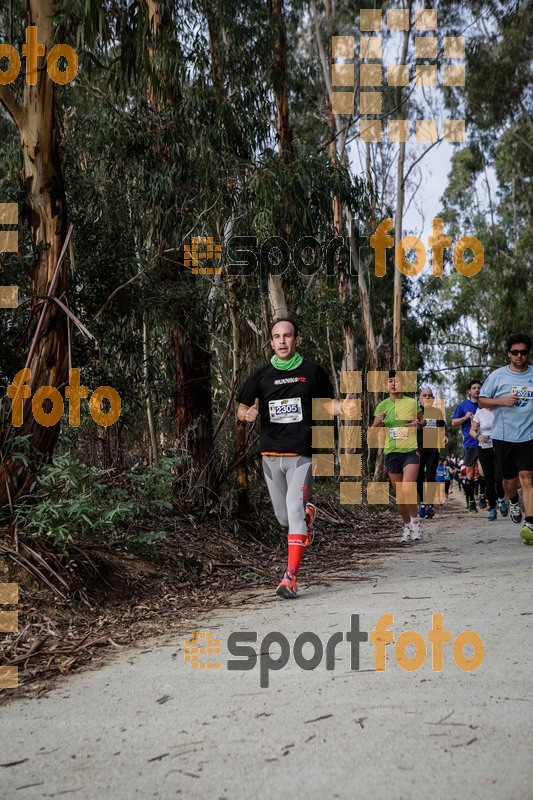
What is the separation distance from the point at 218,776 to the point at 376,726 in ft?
2.34

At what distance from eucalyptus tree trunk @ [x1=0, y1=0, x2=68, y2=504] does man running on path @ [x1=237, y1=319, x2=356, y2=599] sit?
59.5 inches

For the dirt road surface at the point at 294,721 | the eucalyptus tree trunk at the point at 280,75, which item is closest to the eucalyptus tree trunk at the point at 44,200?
the dirt road surface at the point at 294,721

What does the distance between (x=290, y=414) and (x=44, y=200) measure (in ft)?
8.61

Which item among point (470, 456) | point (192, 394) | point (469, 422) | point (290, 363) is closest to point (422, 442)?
point (469, 422)

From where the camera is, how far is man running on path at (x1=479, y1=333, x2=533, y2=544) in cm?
900

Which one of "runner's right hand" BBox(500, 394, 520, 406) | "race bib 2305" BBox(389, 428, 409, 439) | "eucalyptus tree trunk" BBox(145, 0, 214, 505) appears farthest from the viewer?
"race bib 2305" BBox(389, 428, 409, 439)

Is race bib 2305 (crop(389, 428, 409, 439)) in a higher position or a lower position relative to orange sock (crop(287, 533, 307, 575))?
higher

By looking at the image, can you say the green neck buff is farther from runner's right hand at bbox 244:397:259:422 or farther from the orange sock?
the orange sock

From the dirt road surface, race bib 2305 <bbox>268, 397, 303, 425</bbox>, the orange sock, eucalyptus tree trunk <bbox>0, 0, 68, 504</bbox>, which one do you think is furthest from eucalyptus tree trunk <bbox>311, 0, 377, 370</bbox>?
the dirt road surface

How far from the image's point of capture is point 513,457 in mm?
9312

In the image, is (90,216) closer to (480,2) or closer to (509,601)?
(509,601)

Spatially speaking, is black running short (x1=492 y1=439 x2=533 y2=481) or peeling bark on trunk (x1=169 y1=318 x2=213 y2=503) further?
peeling bark on trunk (x1=169 y1=318 x2=213 y2=503)

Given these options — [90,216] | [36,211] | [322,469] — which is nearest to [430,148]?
[322,469]

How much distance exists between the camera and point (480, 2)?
21469 millimetres
